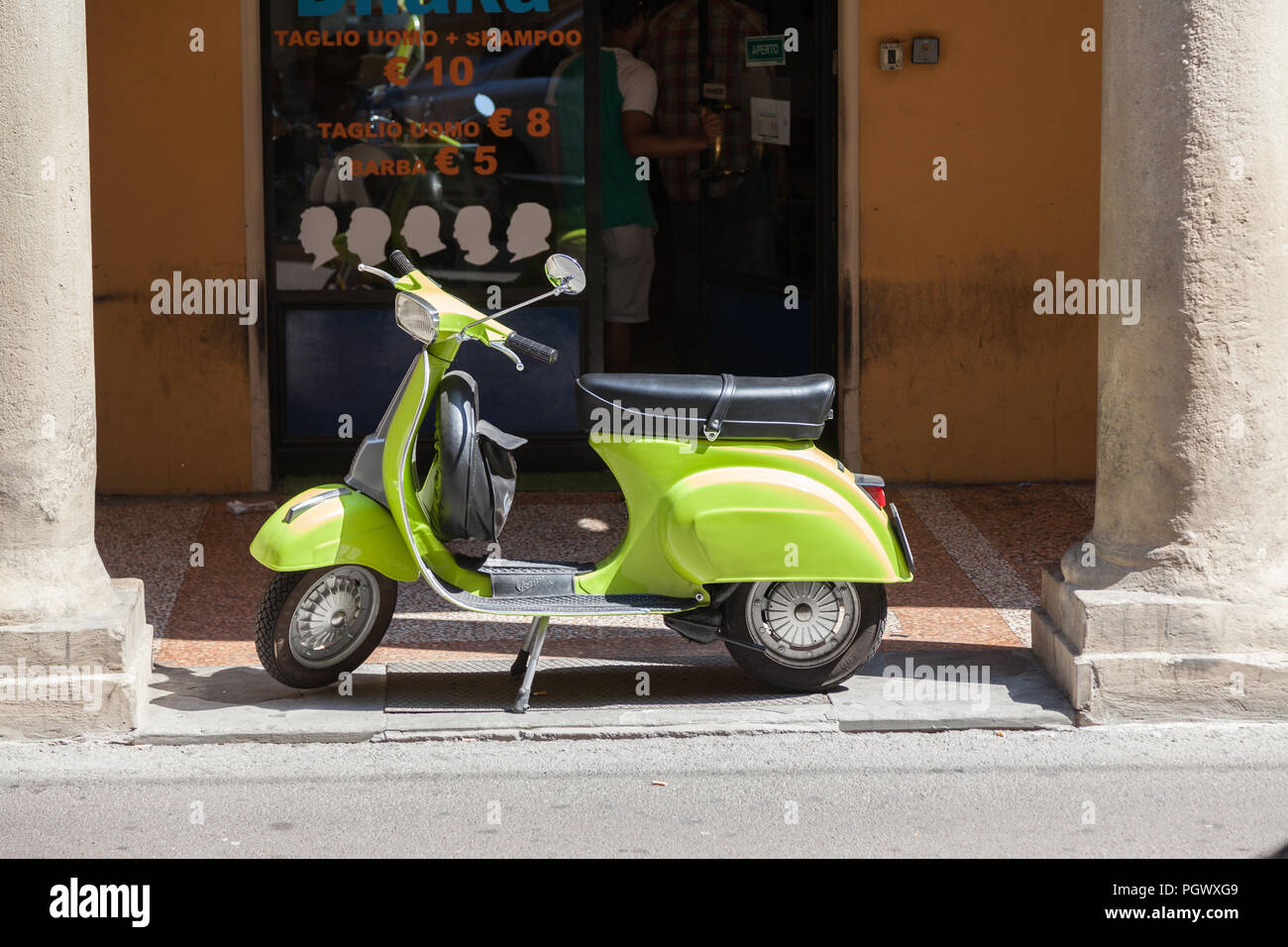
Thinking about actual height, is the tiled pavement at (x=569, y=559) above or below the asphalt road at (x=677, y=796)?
above

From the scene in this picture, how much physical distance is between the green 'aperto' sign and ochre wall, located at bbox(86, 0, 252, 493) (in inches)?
116

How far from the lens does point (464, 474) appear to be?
5.54 meters

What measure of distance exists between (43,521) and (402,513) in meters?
1.16

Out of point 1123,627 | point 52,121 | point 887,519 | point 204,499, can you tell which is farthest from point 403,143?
point 1123,627

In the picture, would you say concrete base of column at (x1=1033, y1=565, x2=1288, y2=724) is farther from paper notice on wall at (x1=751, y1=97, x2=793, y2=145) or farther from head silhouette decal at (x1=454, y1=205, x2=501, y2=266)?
paper notice on wall at (x1=751, y1=97, x2=793, y2=145)

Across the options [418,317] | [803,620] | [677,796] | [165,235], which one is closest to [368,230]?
[165,235]

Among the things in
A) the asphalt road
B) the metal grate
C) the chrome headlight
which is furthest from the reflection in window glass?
the asphalt road

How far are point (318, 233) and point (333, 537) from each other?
389 centimetres

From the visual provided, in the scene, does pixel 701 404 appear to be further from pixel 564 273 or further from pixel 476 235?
pixel 476 235

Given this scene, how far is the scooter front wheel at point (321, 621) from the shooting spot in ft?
18.2

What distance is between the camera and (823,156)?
29.9 feet

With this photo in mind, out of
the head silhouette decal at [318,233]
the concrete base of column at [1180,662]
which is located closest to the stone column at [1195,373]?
the concrete base of column at [1180,662]

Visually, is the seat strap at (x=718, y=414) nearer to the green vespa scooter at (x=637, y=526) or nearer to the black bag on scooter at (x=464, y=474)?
the green vespa scooter at (x=637, y=526)
